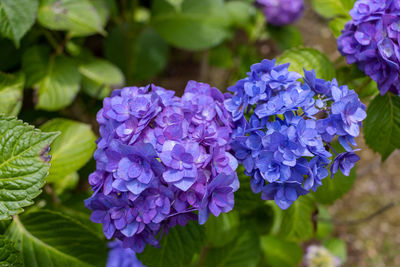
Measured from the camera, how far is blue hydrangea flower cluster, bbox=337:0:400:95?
3.02 ft

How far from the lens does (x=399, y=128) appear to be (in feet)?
3.69

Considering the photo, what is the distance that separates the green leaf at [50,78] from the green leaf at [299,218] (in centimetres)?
93

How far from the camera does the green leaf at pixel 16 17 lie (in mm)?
1186

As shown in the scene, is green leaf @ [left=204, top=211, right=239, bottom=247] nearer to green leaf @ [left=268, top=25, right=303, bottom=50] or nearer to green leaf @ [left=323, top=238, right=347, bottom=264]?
green leaf @ [left=323, top=238, right=347, bottom=264]

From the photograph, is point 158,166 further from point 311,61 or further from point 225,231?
point 225,231

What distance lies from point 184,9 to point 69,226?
1.44 metres

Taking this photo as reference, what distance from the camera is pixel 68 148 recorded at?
1254 mm

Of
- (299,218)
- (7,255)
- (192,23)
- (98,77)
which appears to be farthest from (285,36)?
(7,255)

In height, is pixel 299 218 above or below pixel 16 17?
below

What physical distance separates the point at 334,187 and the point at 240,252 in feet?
1.94

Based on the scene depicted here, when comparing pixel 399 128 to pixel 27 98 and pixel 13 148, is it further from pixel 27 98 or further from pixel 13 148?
pixel 27 98

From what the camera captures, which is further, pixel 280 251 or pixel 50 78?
pixel 280 251

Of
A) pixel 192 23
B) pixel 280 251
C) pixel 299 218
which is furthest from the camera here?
pixel 192 23

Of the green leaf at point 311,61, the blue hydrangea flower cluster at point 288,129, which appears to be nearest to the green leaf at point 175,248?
the blue hydrangea flower cluster at point 288,129
